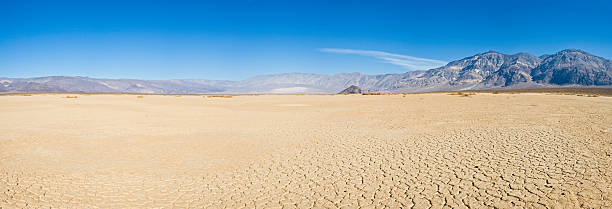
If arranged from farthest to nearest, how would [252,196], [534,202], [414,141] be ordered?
[414,141] → [252,196] → [534,202]

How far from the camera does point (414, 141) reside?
10688mm

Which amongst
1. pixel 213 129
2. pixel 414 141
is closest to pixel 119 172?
pixel 213 129

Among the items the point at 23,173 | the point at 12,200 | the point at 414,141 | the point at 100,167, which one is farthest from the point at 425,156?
the point at 23,173

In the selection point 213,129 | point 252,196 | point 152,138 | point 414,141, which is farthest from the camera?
point 213,129

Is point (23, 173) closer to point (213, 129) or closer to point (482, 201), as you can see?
point (213, 129)

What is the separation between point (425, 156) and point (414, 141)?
6.77 feet

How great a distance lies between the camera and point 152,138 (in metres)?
12.1

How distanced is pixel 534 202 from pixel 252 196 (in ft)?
17.2

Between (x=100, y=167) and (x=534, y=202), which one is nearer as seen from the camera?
(x=534, y=202)

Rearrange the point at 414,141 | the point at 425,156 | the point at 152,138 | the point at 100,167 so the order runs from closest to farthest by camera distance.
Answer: the point at 100,167 → the point at 425,156 → the point at 414,141 → the point at 152,138

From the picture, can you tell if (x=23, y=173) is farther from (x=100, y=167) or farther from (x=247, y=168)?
(x=247, y=168)

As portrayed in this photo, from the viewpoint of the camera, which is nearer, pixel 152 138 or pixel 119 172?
pixel 119 172

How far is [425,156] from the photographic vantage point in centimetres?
867

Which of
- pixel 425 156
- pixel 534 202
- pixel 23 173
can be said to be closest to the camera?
pixel 534 202
